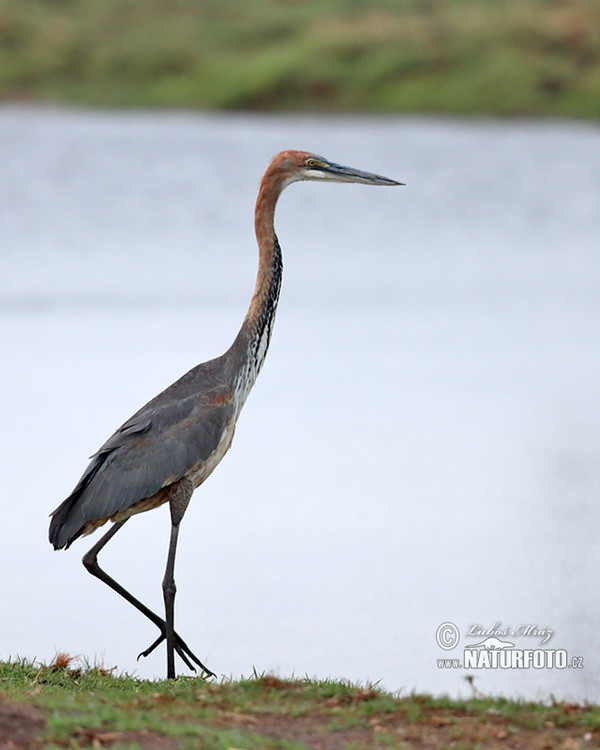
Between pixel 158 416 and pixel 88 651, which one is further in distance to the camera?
pixel 88 651

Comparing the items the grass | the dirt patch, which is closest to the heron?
the grass

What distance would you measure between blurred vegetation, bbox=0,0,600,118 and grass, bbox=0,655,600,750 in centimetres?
3961

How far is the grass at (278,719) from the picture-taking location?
4895 millimetres

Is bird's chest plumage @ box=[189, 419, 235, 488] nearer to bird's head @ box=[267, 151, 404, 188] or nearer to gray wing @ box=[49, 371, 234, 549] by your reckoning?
gray wing @ box=[49, 371, 234, 549]

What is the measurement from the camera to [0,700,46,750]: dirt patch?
4797 millimetres

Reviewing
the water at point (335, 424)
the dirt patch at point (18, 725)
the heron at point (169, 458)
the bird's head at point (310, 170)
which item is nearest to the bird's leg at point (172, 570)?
the heron at point (169, 458)

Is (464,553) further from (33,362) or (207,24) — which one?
(207,24)

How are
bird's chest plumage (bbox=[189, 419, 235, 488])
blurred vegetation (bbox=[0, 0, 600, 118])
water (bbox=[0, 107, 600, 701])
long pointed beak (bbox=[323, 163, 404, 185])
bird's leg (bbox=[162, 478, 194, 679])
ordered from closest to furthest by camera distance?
bird's leg (bbox=[162, 478, 194, 679]) → bird's chest plumage (bbox=[189, 419, 235, 488]) → long pointed beak (bbox=[323, 163, 404, 185]) → water (bbox=[0, 107, 600, 701]) → blurred vegetation (bbox=[0, 0, 600, 118])

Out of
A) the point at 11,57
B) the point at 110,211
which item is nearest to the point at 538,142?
the point at 110,211

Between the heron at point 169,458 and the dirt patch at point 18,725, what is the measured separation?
1581mm

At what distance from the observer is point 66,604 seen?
27.7ft

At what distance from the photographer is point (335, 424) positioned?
40.9 feet

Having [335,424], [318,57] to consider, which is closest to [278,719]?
[335,424]

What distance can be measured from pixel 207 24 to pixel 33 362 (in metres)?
38.1
